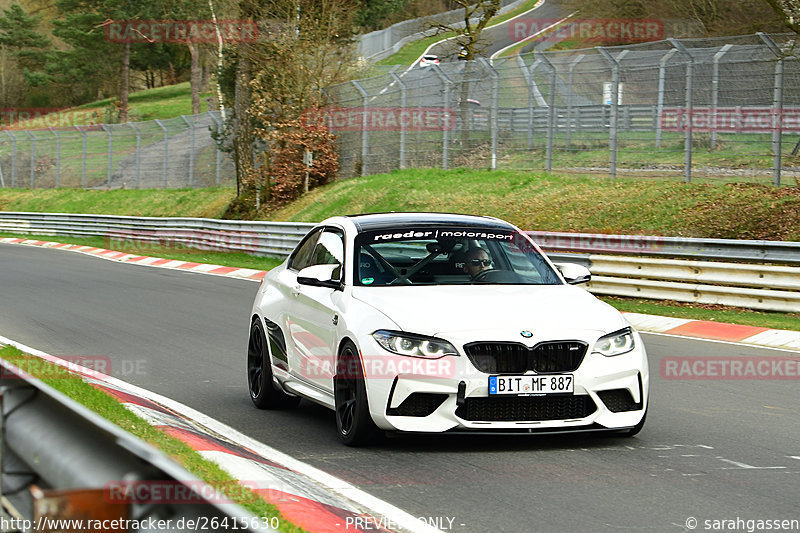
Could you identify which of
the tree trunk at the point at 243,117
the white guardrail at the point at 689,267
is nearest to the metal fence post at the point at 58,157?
the tree trunk at the point at 243,117

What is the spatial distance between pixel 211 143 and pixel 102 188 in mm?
11321

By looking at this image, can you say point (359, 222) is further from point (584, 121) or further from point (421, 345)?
point (584, 121)

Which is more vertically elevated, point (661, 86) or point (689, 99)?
point (661, 86)

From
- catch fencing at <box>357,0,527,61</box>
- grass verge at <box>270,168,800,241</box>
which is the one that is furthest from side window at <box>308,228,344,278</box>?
catch fencing at <box>357,0,527,61</box>

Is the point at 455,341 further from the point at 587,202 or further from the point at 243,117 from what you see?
the point at 243,117

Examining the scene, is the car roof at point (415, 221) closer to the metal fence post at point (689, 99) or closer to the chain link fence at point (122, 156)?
the metal fence post at point (689, 99)

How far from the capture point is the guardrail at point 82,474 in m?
2.68

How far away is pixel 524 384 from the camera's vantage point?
693 centimetres

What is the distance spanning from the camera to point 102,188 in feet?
177

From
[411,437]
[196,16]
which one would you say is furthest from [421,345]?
[196,16]
